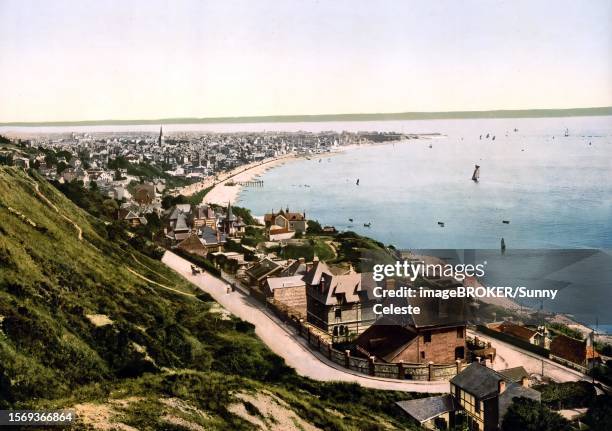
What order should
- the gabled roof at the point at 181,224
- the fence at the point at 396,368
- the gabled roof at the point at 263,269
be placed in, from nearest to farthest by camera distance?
the fence at the point at 396,368 < the gabled roof at the point at 263,269 < the gabled roof at the point at 181,224

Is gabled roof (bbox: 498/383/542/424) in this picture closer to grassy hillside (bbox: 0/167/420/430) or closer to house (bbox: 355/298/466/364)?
grassy hillside (bbox: 0/167/420/430)

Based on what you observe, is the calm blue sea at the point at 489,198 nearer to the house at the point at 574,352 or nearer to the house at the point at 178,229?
the house at the point at 574,352

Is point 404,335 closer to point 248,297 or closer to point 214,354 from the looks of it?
point 214,354

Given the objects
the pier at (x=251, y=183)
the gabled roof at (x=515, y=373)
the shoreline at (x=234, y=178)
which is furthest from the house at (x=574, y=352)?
the pier at (x=251, y=183)

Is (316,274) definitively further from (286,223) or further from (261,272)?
(286,223)

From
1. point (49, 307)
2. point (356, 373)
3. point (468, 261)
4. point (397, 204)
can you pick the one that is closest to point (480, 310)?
point (468, 261)

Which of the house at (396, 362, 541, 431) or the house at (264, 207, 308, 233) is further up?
the house at (264, 207, 308, 233)

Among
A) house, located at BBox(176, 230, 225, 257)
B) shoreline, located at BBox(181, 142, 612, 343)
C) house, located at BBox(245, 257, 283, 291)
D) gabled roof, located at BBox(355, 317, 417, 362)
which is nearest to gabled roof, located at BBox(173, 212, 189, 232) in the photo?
house, located at BBox(176, 230, 225, 257)
